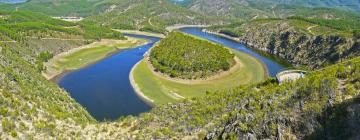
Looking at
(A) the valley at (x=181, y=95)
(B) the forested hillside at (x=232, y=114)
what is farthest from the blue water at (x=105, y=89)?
(B) the forested hillside at (x=232, y=114)

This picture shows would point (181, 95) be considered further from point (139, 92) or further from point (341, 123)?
point (341, 123)

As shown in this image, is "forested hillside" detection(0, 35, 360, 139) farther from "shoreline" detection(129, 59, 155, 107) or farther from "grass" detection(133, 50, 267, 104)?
"grass" detection(133, 50, 267, 104)

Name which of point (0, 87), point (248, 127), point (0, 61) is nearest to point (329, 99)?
point (248, 127)

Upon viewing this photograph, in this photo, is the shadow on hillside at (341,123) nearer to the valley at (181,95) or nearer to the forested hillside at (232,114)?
the forested hillside at (232,114)

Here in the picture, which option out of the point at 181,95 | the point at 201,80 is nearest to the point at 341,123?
the point at 181,95

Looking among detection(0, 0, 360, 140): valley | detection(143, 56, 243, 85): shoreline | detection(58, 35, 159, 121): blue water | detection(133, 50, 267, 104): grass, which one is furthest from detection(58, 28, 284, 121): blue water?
detection(143, 56, 243, 85): shoreline

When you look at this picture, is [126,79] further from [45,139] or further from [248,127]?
[248,127]
